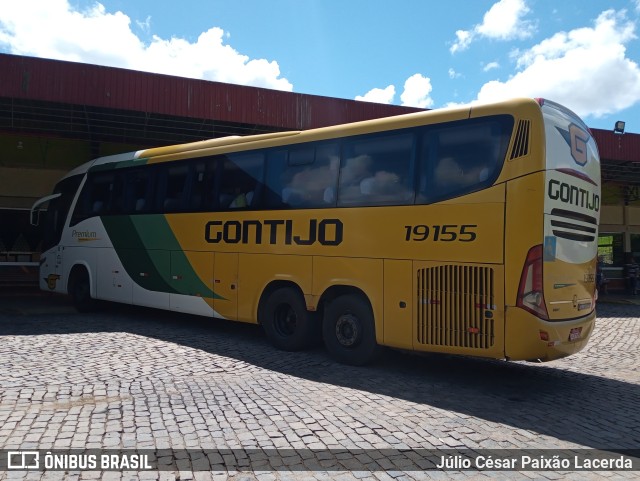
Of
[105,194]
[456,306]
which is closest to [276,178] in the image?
[456,306]

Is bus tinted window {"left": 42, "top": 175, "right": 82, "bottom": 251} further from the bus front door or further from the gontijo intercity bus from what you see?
the bus front door

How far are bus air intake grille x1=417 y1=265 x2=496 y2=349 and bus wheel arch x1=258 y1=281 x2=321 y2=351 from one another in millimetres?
1996

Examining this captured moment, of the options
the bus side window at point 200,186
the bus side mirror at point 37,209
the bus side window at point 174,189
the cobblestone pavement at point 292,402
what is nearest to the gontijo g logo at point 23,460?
the cobblestone pavement at point 292,402

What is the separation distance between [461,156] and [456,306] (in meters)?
1.85

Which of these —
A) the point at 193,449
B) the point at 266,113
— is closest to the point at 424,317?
the point at 193,449

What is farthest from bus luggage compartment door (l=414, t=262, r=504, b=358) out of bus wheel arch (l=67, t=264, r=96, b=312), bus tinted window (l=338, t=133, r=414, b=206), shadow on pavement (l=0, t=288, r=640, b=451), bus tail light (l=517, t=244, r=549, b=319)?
bus wheel arch (l=67, t=264, r=96, b=312)

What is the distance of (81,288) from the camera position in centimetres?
1227

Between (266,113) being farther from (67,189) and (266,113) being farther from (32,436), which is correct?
(32,436)

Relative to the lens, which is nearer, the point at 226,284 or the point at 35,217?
the point at 226,284

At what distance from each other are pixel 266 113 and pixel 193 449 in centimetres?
1089

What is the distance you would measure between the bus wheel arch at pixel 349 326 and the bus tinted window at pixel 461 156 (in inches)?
67.0

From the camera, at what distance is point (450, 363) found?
7887 mm

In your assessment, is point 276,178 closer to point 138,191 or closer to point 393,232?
point 393,232

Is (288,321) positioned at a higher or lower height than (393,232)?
lower
